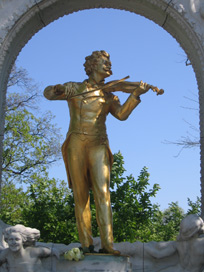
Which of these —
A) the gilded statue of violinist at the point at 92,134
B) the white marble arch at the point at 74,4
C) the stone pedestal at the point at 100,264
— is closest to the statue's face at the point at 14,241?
the stone pedestal at the point at 100,264

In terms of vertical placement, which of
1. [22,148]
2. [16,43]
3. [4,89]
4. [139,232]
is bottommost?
[139,232]

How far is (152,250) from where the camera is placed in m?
6.41

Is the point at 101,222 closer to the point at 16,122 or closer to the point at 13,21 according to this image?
the point at 13,21

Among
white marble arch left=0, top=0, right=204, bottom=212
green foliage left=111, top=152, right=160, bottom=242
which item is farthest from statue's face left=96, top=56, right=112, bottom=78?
green foliage left=111, top=152, right=160, bottom=242

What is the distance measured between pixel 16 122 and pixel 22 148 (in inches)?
35.4

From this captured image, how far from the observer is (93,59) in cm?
651

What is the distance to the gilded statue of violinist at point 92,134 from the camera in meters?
6.02

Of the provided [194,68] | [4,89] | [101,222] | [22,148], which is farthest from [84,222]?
[22,148]

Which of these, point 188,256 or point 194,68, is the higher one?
point 194,68

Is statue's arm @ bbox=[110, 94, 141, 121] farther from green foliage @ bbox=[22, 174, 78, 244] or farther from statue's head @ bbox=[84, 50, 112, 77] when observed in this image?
green foliage @ bbox=[22, 174, 78, 244]

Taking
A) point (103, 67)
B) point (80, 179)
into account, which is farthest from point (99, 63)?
point (80, 179)

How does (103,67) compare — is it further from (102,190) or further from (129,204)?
(129,204)

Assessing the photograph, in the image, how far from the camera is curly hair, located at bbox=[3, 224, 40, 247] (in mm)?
5875

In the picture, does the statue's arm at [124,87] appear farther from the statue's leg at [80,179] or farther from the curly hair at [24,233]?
the curly hair at [24,233]
